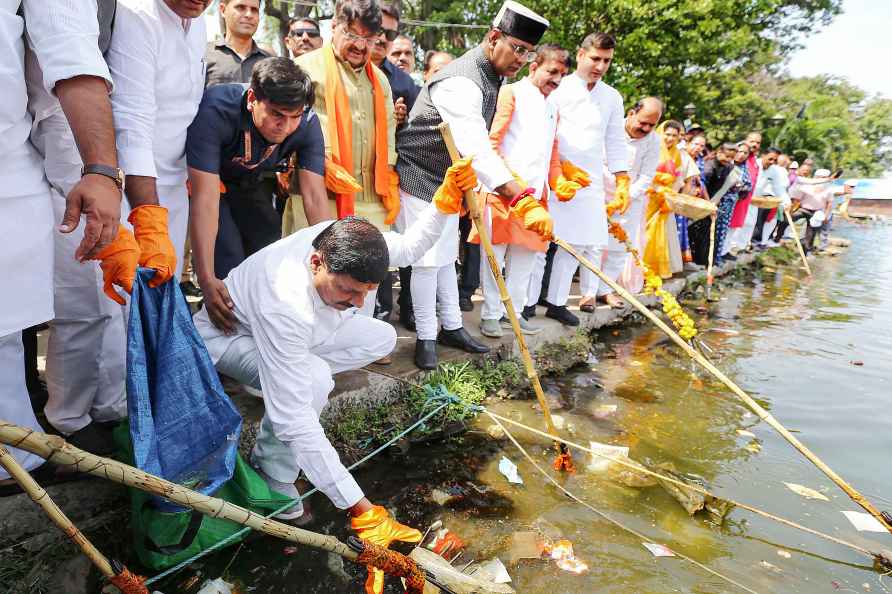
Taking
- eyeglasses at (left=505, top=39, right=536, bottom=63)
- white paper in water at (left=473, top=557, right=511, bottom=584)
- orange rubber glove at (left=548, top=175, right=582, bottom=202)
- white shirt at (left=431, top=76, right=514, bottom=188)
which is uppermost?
eyeglasses at (left=505, top=39, right=536, bottom=63)

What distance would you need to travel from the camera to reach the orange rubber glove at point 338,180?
10.1 ft

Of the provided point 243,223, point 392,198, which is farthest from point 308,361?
point 392,198

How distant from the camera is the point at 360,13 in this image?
2990 mm

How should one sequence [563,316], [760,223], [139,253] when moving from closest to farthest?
[139,253]
[563,316]
[760,223]

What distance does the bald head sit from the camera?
511cm

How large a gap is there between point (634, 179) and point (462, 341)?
302 cm

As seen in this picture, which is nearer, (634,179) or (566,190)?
(566,190)

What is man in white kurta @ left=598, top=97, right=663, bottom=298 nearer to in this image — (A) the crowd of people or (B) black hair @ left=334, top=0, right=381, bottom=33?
(A) the crowd of people

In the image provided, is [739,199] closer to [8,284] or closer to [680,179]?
[680,179]

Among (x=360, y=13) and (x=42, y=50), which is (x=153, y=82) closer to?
(x=42, y=50)

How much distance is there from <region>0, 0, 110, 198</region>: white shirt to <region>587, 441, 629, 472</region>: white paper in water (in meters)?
2.76

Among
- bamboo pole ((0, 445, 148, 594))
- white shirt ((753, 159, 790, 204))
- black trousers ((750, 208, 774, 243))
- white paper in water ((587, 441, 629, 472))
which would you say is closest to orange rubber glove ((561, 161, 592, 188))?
white paper in water ((587, 441, 629, 472))

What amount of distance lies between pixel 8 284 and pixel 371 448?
1786 millimetres

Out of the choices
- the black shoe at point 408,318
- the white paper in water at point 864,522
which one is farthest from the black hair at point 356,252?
the white paper in water at point 864,522
